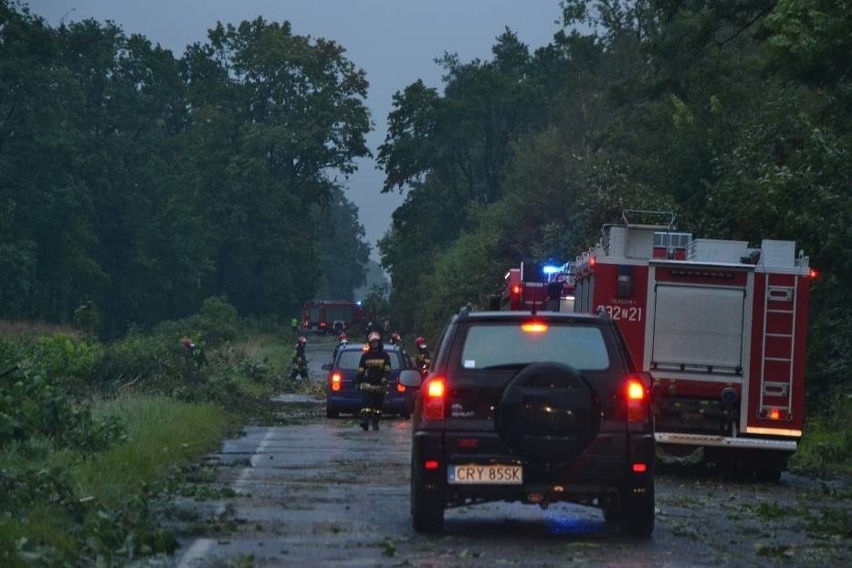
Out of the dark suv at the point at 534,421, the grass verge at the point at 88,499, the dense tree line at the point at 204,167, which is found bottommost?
the grass verge at the point at 88,499

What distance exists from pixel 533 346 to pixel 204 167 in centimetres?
9275

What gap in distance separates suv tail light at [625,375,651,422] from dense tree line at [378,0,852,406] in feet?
34.6

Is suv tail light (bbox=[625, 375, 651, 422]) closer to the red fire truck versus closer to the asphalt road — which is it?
the asphalt road

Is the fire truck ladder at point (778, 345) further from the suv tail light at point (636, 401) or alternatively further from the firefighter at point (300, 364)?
the firefighter at point (300, 364)

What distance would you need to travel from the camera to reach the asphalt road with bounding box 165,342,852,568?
11.7m

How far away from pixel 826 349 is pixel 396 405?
28.6 feet

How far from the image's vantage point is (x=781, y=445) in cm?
2041

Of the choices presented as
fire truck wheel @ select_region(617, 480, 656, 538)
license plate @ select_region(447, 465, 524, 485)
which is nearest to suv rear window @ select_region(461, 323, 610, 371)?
license plate @ select_region(447, 465, 524, 485)

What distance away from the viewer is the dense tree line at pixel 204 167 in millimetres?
102938

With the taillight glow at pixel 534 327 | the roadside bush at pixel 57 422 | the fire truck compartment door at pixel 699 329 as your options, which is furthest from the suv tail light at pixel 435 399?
the fire truck compartment door at pixel 699 329

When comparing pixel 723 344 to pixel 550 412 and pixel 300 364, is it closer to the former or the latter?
pixel 550 412

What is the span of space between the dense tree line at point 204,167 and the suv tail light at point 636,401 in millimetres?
86109

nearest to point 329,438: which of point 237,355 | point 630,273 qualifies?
point 630,273

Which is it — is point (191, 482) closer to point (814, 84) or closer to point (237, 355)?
point (814, 84)
